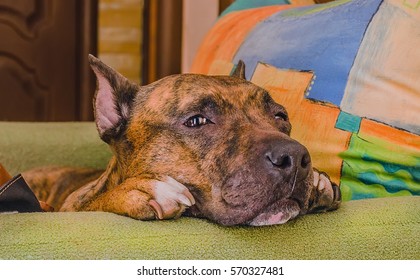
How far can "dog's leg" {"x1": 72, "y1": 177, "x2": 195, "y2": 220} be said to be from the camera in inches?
35.1

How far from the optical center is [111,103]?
1164 mm

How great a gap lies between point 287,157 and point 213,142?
0.18m

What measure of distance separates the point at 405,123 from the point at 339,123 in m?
0.12

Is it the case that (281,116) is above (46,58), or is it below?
above

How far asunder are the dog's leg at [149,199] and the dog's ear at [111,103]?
163 mm

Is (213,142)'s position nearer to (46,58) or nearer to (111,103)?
→ (111,103)

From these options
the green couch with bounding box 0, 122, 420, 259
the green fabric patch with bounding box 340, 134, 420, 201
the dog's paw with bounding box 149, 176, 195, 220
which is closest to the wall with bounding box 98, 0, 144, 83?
the green fabric patch with bounding box 340, 134, 420, 201

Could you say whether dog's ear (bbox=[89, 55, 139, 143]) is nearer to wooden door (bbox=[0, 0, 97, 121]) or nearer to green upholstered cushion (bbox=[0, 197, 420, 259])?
green upholstered cushion (bbox=[0, 197, 420, 259])

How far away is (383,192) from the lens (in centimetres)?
114

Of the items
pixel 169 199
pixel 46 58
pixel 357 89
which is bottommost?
pixel 46 58

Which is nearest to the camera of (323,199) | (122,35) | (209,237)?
(209,237)

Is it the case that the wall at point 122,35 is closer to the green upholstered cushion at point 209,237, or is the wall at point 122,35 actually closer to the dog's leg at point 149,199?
the dog's leg at point 149,199

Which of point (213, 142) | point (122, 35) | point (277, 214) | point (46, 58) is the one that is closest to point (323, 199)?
point (277, 214)

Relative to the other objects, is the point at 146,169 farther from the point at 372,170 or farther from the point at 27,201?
the point at 372,170
